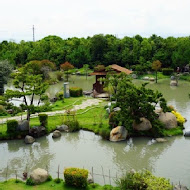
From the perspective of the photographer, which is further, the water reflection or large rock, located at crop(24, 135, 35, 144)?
large rock, located at crop(24, 135, 35, 144)

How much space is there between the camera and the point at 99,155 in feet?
70.1

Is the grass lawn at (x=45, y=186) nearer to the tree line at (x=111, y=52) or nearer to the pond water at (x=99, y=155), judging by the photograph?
the pond water at (x=99, y=155)

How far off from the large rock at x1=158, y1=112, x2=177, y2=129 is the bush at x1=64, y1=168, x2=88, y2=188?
1119cm

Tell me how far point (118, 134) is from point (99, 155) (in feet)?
10.3

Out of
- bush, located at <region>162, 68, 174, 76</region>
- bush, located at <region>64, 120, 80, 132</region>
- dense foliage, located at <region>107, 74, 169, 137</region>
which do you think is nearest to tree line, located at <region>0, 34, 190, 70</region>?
bush, located at <region>162, 68, 174, 76</region>

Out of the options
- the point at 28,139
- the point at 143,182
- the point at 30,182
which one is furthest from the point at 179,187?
the point at 28,139

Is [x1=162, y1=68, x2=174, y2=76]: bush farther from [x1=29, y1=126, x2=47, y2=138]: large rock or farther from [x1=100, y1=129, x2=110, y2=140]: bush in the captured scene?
[x1=29, y1=126, x2=47, y2=138]: large rock

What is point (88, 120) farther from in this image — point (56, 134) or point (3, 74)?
point (3, 74)

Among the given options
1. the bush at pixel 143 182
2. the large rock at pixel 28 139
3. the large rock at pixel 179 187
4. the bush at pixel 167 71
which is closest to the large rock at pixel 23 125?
the large rock at pixel 28 139

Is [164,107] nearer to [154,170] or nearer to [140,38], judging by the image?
[154,170]

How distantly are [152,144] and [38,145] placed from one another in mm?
8782

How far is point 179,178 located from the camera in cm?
1781

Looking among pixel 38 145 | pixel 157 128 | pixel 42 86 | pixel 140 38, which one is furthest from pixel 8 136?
pixel 140 38

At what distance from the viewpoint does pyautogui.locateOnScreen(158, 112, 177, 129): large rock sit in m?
25.4
